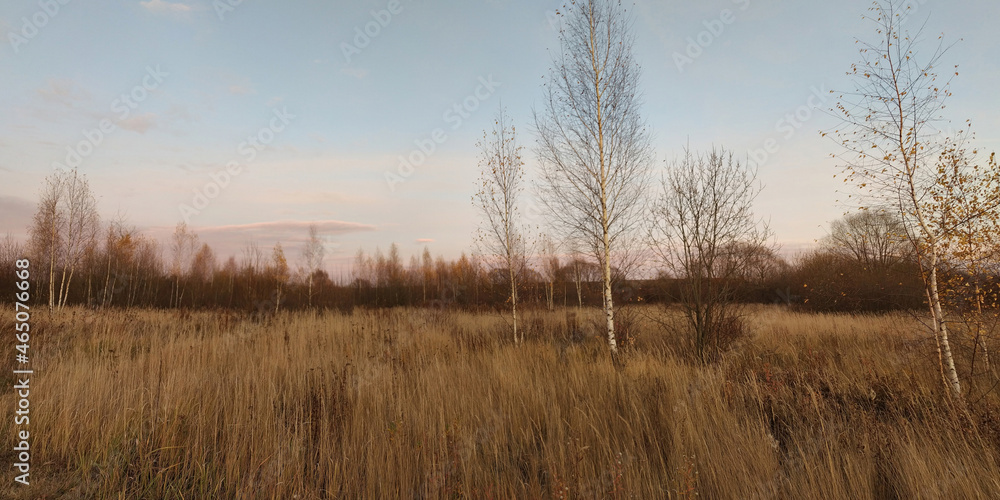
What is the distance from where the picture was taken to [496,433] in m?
3.80

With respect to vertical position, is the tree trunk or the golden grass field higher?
the tree trunk

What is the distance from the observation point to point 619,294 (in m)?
8.95

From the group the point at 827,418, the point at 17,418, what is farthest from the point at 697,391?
the point at 17,418

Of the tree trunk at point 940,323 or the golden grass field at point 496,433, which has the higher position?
the tree trunk at point 940,323

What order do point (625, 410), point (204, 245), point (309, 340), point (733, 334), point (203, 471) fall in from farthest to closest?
1. point (204, 245)
2. point (309, 340)
3. point (733, 334)
4. point (625, 410)
5. point (203, 471)

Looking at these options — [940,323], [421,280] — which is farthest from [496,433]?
[421,280]

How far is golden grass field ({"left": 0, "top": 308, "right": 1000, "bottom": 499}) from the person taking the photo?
2893 mm

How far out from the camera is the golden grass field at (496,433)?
2893 mm

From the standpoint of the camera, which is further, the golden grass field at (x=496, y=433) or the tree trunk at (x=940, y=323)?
the tree trunk at (x=940, y=323)

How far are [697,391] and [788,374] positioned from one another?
272 cm

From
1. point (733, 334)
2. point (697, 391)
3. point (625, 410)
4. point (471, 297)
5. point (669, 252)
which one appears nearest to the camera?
point (625, 410)

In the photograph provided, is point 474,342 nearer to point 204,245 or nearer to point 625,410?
point 625,410

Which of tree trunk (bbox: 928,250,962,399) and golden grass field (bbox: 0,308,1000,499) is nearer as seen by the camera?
golden grass field (bbox: 0,308,1000,499)

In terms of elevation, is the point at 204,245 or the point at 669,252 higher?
the point at 204,245
